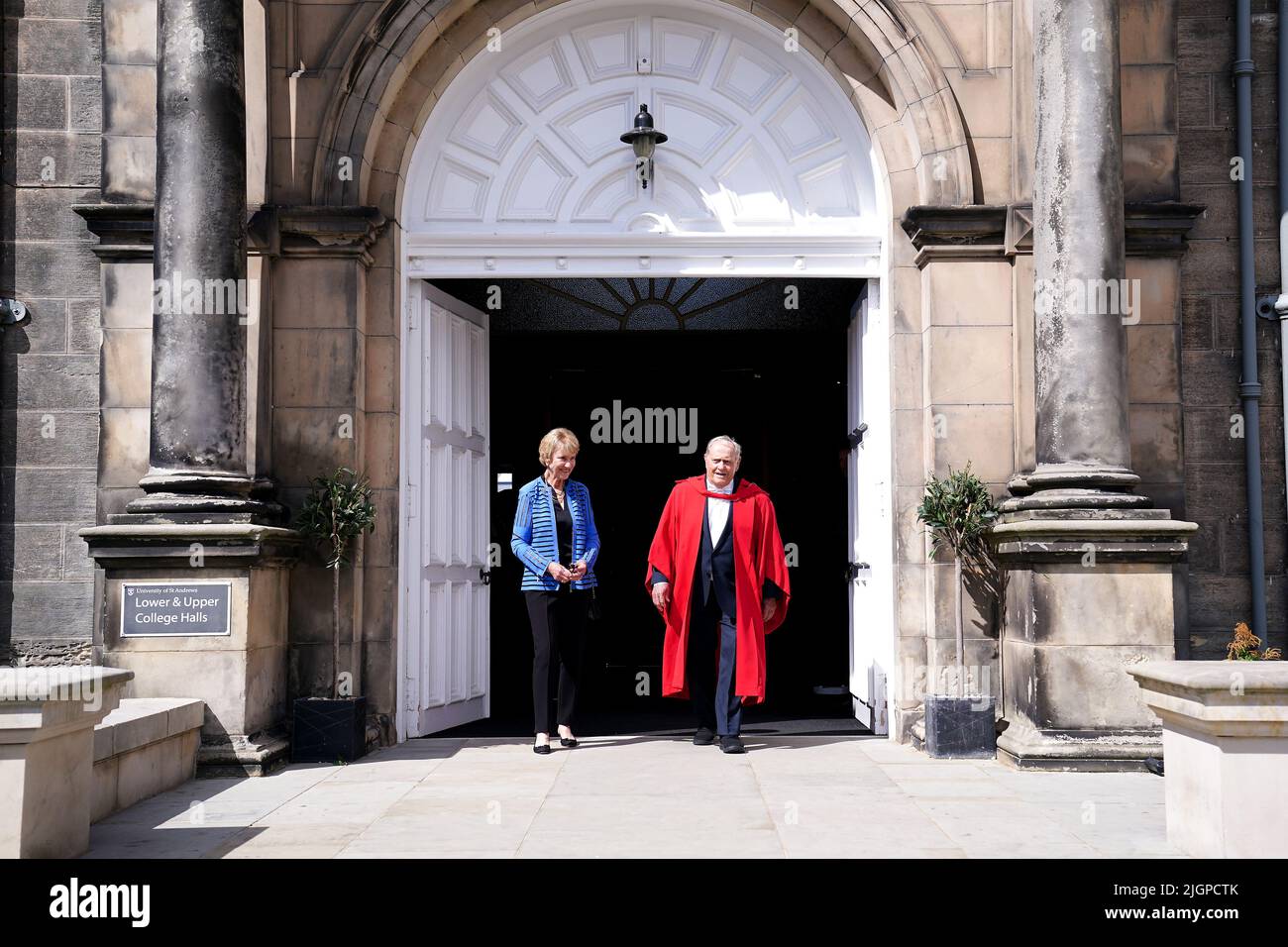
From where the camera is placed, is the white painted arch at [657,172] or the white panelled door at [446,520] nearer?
the white panelled door at [446,520]

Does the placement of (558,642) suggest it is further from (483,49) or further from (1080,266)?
(483,49)

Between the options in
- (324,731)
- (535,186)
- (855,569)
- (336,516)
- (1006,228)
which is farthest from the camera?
(855,569)

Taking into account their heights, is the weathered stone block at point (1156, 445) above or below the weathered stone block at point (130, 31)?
below

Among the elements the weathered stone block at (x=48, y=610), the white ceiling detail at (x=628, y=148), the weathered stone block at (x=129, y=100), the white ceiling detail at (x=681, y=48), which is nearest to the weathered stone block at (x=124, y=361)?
the weathered stone block at (x=129, y=100)

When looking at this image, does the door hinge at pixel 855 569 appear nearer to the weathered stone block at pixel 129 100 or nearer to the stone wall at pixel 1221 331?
the stone wall at pixel 1221 331

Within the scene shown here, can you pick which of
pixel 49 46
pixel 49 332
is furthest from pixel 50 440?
pixel 49 46

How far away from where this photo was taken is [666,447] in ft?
52.1

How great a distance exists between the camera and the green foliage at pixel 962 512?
25.4ft

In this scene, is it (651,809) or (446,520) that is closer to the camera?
(651,809)

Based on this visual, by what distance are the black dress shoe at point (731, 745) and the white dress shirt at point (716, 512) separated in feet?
3.88

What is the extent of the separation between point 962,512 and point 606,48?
4.02 metres

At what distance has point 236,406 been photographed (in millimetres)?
7438

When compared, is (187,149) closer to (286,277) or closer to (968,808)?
(286,277)

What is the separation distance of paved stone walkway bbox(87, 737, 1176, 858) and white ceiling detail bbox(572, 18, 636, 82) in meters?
4.60
